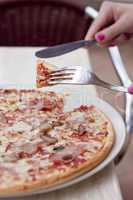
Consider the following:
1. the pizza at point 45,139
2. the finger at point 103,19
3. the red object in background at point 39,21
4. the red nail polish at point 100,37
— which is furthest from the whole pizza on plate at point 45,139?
the red object in background at point 39,21

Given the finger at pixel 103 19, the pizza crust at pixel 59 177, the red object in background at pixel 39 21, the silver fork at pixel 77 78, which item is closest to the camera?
the pizza crust at pixel 59 177

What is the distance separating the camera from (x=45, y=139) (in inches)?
38.3

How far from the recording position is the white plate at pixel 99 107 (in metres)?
0.87

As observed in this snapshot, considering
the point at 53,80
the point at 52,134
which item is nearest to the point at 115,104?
the point at 53,80

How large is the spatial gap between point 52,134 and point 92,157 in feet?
0.37

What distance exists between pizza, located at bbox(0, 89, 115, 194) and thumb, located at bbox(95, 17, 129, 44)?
18 centimetres

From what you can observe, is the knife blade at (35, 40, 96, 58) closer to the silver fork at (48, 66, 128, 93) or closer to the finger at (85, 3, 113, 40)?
the silver fork at (48, 66, 128, 93)

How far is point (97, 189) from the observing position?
0.88 metres

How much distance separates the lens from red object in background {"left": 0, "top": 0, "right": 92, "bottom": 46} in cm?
211

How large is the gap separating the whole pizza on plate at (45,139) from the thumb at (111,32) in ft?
0.59

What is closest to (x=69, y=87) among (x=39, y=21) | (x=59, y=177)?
(x=59, y=177)

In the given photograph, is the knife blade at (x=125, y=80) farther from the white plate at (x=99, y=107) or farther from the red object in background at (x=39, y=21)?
the red object in background at (x=39, y=21)

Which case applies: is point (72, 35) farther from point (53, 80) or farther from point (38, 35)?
point (53, 80)

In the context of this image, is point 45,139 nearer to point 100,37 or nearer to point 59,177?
point 59,177
